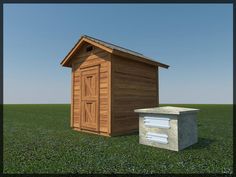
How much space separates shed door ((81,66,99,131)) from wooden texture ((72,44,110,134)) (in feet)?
0.39

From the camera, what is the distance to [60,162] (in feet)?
19.3

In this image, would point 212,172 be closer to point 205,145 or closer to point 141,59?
point 205,145

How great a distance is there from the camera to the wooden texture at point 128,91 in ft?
34.3

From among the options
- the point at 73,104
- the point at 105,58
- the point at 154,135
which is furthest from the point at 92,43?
the point at 154,135

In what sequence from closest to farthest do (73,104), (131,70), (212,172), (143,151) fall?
(212,172) < (143,151) < (131,70) < (73,104)

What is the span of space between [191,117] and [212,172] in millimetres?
3278

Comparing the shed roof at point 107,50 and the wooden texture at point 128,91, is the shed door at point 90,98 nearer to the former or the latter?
the wooden texture at point 128,91

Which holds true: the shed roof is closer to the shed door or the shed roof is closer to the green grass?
the shed door

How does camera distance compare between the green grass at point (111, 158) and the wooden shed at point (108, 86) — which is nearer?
the green grass at point (111, 158)

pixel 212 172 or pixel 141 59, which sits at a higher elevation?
pixel 141 59

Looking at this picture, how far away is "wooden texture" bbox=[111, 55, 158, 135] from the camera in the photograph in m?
10.5

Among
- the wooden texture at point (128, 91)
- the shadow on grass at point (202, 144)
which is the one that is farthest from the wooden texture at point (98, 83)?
the shadow on grass at point (202, 144)

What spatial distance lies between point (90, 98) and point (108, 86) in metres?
1.76

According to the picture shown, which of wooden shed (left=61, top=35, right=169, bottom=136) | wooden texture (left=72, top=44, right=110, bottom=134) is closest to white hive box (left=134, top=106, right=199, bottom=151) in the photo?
wooden shed (left=61, top=35, right=169, bottom=136)
